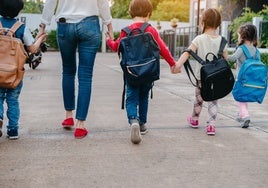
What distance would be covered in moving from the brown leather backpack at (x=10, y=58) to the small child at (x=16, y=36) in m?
0.17

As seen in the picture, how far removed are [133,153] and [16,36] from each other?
153 cm

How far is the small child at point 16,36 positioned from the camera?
4402 millimetres

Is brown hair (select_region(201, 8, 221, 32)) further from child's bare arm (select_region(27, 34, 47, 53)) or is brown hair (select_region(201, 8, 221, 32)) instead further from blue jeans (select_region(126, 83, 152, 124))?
child's bare arm (select_region(27, 34, 47, 53))

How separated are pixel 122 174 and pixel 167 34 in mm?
23801

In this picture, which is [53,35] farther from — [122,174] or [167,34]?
[122,174]

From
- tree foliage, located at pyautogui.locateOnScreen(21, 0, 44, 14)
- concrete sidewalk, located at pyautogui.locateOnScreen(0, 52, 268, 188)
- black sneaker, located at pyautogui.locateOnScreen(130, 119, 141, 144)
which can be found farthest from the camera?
tree foliage, located at pyautogui.locateOnScreen(21, 0, 44, 14)

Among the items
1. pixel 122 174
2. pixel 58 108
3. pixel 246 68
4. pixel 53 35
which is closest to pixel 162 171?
pixel 122 174

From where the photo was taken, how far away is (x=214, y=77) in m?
4.82

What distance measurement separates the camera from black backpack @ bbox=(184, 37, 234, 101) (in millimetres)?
4824

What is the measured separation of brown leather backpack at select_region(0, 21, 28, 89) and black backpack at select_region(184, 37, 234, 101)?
5.76 feet

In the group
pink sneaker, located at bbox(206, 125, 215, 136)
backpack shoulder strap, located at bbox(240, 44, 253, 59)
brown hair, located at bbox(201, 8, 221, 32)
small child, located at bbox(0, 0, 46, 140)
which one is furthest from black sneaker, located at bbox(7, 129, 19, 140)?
backpack shoulder strap, located at bbox(240, 44, 253, 59)

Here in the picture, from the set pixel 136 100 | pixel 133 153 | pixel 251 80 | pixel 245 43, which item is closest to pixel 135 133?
pixel 133 153

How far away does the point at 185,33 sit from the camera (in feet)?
79.7

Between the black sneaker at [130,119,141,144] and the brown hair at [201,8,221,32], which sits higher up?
the brown hair at [201,8,221,32]
